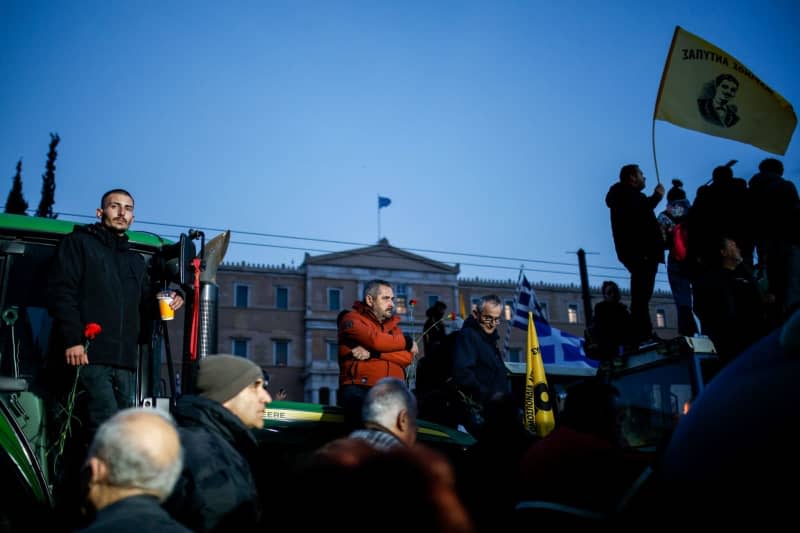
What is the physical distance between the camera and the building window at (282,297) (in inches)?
2264

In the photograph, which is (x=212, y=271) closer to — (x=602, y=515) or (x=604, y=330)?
(x=602, y=515)

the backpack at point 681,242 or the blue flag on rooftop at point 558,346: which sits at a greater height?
the backpack at point 681,242

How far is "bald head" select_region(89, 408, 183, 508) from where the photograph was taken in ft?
8.59

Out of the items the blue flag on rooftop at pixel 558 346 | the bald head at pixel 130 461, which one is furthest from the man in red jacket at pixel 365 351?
the blue flag on rooftop at pixel 558 346

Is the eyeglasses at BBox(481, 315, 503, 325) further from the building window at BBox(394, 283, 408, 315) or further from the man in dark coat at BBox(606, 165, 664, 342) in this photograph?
the building window at BBox(394, 283, 408, 315)

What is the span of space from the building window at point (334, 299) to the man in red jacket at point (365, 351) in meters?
51.9

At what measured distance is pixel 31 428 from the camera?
5371 mm

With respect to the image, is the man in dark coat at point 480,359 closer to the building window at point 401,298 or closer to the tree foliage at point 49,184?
the tree foliage at point 49,184

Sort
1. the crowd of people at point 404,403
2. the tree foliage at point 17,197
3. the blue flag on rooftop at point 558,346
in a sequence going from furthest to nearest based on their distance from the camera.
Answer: the tree foliage at point 17,197 < the blue flag on rooftop at point 558,346 < the crowd of people at point 404,403

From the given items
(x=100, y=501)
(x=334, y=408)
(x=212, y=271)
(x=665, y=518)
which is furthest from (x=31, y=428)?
(x=665, y=518)

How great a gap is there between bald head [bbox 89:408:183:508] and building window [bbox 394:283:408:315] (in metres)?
53.4

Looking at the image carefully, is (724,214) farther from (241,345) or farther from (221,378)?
(241,345)

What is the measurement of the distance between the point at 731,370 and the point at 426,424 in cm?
402

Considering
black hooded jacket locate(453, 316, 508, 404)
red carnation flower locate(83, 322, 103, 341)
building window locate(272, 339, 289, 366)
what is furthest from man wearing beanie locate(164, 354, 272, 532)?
building window locate(272, 339, 289, 366)
